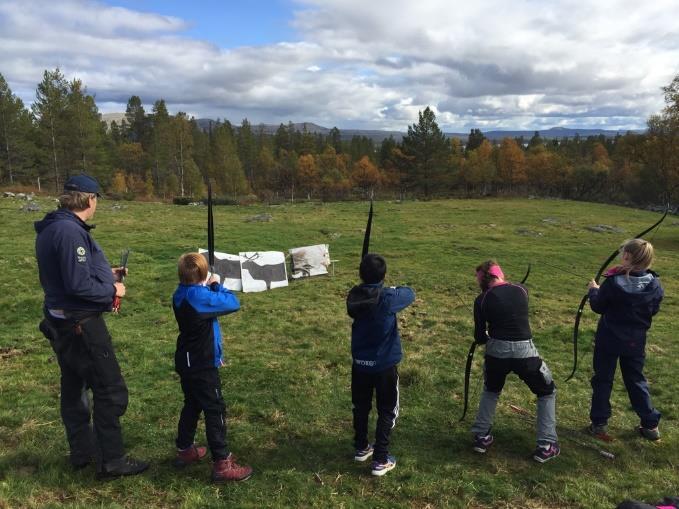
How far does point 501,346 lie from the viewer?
16.8 ft

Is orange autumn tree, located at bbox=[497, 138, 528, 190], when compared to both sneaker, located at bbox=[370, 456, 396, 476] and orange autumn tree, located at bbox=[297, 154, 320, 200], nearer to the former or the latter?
orange autumn tree, located at bbox=[297, 154, 320, 200]

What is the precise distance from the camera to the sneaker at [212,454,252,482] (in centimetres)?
466

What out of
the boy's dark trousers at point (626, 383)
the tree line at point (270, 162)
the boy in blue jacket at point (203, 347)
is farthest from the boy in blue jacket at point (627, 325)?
the tree line at point (270, 162)

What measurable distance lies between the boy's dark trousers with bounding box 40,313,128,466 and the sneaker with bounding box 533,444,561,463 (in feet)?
14.4

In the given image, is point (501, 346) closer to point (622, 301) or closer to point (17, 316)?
point (622, 301)

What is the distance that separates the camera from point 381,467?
16.1 ft

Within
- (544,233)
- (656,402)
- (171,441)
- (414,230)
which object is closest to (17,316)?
(171,441)

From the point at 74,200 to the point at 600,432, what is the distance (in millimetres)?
6471

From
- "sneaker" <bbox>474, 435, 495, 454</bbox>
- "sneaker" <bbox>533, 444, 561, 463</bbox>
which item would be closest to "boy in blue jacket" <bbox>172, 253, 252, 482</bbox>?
"sneaker" <bbox>474, 435, 495, 454</bbox>

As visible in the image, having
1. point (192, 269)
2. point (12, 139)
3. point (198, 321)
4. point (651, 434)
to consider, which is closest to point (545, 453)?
point (651, 434)

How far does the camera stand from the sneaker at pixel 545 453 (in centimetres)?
523

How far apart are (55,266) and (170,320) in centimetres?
649

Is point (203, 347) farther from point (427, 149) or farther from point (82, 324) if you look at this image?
point (427, 149)

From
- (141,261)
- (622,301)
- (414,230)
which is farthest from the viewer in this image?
(414,230)
